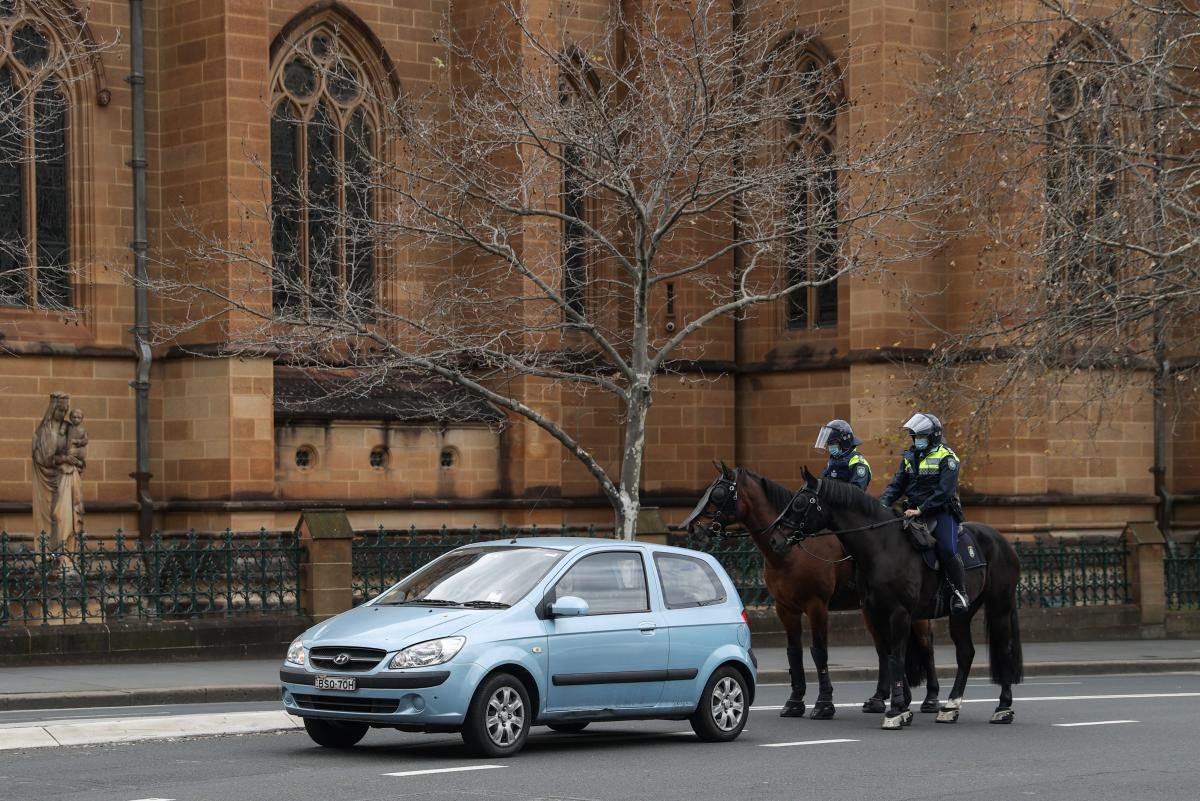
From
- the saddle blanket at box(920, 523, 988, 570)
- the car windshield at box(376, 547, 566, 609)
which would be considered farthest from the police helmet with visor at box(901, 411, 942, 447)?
the car windshield at box(376, 547, 566, 609)

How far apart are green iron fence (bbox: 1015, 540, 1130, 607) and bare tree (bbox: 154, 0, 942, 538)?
460 cm

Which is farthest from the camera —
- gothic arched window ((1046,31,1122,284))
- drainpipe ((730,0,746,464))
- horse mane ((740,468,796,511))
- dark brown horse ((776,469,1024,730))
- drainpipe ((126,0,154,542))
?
drainpipe ((730,0,746,464))

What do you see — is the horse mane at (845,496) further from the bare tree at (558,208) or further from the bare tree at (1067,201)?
the bare tree at (1067,201)

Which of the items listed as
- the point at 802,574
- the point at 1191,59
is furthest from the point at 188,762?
the point at 1191,59

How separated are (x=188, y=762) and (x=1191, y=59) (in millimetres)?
23617

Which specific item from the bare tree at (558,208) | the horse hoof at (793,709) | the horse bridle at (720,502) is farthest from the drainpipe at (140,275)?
the horse bridle at (720,502)

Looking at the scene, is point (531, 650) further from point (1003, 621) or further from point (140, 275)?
point (140, 275)

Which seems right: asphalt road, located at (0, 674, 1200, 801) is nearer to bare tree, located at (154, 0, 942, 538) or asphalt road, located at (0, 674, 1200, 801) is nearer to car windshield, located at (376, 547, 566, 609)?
car windshield, located at (376, 547, 566, 609)

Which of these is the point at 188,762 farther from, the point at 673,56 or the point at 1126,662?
the point at 1126,662

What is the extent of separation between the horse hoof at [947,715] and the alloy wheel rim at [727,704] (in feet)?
7.06

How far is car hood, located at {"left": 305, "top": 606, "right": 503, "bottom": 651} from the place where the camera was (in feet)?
41.2

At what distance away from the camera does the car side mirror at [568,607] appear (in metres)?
13.1

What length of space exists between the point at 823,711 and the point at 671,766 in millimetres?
3455

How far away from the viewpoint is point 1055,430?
29531 millimetres
